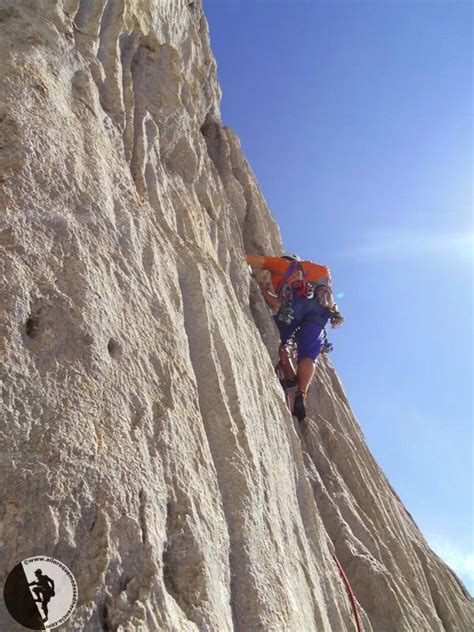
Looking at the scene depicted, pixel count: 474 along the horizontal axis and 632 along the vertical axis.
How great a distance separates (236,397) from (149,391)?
1.18m

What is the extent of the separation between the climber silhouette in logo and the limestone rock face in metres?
0.16

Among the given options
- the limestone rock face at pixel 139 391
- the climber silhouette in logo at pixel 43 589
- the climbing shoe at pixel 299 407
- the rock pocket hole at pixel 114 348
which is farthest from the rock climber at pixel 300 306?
the climber silhouette in logo at pixel 43 589

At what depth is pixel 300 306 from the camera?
899 cm

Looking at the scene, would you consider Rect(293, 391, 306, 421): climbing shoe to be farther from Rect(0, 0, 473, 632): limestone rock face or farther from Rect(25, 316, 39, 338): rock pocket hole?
Rect(25, 316, 39, 338): rock pocket hole

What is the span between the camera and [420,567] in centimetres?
787

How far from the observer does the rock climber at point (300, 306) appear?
830cm

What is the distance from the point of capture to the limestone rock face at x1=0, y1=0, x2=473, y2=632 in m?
3.01

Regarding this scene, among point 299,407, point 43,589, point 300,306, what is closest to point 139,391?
point 43,589

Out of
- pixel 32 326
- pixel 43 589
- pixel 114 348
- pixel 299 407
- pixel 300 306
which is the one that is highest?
pixel 300 306

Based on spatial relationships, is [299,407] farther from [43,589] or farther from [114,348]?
[43,589]

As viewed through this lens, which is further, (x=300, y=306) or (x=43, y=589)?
(x=300, y=306)

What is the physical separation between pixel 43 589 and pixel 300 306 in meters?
6.85

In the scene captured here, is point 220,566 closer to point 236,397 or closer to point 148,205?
point 236,397

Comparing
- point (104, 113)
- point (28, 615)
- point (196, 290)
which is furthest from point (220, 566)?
point (104, 113)
